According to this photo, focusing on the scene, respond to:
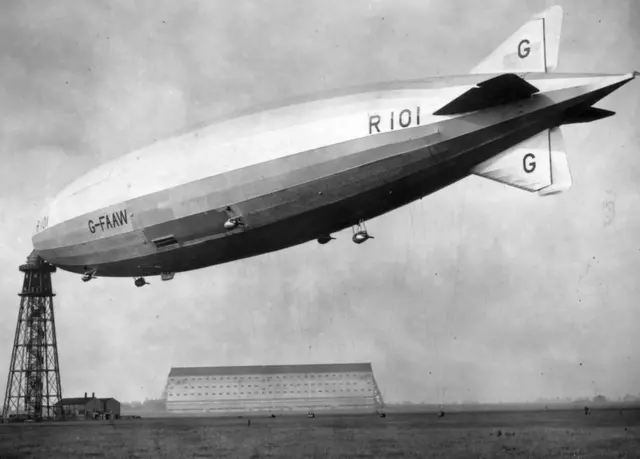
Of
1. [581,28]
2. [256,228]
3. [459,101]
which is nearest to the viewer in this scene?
[459,101]

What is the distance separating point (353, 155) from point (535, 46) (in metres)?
5.40

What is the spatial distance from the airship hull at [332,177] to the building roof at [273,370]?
106457 mm

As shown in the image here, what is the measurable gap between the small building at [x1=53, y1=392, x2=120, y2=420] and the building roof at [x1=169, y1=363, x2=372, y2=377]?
86.2 ft

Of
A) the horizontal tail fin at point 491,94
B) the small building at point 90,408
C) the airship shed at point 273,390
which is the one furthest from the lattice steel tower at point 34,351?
the horizontal tail fin at point 491,94

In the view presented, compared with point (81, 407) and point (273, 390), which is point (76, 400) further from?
point (273, 390)

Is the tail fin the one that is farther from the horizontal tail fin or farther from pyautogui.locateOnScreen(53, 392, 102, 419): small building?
pyautogui.locateOnScreen(53, 392, 102, 419): small building

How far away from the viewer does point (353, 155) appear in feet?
61.2

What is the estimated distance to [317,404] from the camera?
12688 cm

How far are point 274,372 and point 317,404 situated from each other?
9.68m

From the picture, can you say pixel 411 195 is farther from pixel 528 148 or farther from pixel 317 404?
pixel 317 404

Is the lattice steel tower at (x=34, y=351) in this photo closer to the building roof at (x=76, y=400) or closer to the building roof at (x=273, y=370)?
the building roof at (x=76, y=400)

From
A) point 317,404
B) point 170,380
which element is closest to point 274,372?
point 317,404

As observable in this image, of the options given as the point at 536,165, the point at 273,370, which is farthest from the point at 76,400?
the point at 536,165

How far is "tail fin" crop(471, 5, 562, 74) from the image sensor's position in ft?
58.8
